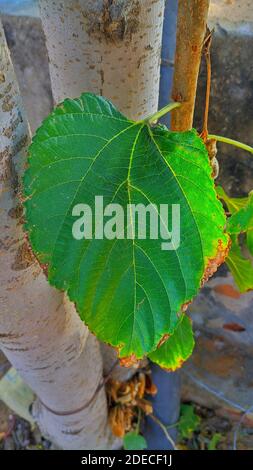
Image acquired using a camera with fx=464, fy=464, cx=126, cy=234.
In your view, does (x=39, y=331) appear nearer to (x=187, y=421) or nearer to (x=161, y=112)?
(x=161, y=112)

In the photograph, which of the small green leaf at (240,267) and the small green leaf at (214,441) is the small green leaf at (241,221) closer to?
the small green leaf at (240,267)

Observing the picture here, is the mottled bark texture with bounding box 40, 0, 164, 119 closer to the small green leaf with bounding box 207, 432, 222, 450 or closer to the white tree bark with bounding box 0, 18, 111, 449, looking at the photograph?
the white tree bark with bounding box 0, 18, 111, 449

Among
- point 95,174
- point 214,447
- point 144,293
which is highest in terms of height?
point 95,174

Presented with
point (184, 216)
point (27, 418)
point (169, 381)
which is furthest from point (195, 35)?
point (27, 418)

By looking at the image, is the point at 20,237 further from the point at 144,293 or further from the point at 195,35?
the point at 195,35

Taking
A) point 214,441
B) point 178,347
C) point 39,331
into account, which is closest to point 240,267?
point 178,347

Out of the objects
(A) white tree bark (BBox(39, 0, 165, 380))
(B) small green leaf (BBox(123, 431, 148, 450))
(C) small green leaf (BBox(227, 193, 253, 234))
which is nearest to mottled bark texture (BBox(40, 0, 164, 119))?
(A) white tree bark (BBox(39, 0, 165, 380))
